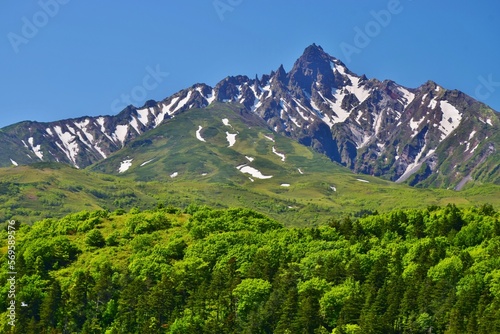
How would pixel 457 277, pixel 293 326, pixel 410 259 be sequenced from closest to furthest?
pixel 293 326
pixel 457 277
pixel 410 259

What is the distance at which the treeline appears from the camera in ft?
343

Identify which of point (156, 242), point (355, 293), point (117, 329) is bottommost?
point (117, 329)

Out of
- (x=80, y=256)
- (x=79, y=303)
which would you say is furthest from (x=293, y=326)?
(x=80, y=256)

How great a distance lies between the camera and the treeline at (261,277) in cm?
10456

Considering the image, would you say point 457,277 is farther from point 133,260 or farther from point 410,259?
point 133,260

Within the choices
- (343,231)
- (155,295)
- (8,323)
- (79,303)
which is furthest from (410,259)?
(8,323)

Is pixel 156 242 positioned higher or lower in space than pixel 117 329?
higher

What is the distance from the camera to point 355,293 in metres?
109

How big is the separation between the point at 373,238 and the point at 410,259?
17.4 meters

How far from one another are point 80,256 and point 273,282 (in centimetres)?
4545

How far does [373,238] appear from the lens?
462 feet

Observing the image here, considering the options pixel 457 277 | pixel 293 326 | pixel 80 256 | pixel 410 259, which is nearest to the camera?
pixel 293 326

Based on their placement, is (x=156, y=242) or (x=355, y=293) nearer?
(x=355, y=293)

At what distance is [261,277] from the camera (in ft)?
395
